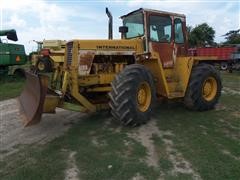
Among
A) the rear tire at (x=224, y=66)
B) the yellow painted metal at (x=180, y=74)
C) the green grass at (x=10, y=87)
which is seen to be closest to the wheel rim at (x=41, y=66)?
the green grass at (x=10, y=87)

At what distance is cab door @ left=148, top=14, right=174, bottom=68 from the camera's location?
8258 mm

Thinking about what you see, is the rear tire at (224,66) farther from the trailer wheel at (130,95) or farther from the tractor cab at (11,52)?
the trailer wheel at (130,95)

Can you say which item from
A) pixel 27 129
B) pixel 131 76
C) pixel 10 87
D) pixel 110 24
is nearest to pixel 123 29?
pixel 110 24

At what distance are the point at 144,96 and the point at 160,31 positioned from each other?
1.79 m

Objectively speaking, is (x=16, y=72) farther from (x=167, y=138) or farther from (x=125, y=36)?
(x=167, y=138)

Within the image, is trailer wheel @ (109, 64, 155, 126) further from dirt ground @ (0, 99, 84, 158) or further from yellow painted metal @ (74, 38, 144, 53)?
dirt ground @ (0, 99, 84, 158)

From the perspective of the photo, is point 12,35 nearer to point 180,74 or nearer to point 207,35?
point 180,74

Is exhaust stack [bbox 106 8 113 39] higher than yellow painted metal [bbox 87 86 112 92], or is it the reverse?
exhaust stack [bbox 106 8 113 39]

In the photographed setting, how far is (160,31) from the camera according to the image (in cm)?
856

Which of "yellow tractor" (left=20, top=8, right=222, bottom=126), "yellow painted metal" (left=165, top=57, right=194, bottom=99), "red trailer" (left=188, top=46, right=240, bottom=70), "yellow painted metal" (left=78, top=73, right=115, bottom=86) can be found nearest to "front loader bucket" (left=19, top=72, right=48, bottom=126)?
"yellow tractor" (left=20, top=8, right=222, bottom=126)

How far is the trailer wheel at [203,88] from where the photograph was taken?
8875 mm

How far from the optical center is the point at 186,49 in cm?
938

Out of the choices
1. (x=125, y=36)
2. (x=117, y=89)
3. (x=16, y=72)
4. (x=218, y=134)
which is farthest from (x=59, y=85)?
(x=16, y=72)

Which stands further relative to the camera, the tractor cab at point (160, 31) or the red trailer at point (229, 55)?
the red trailer at point (229, 55)
